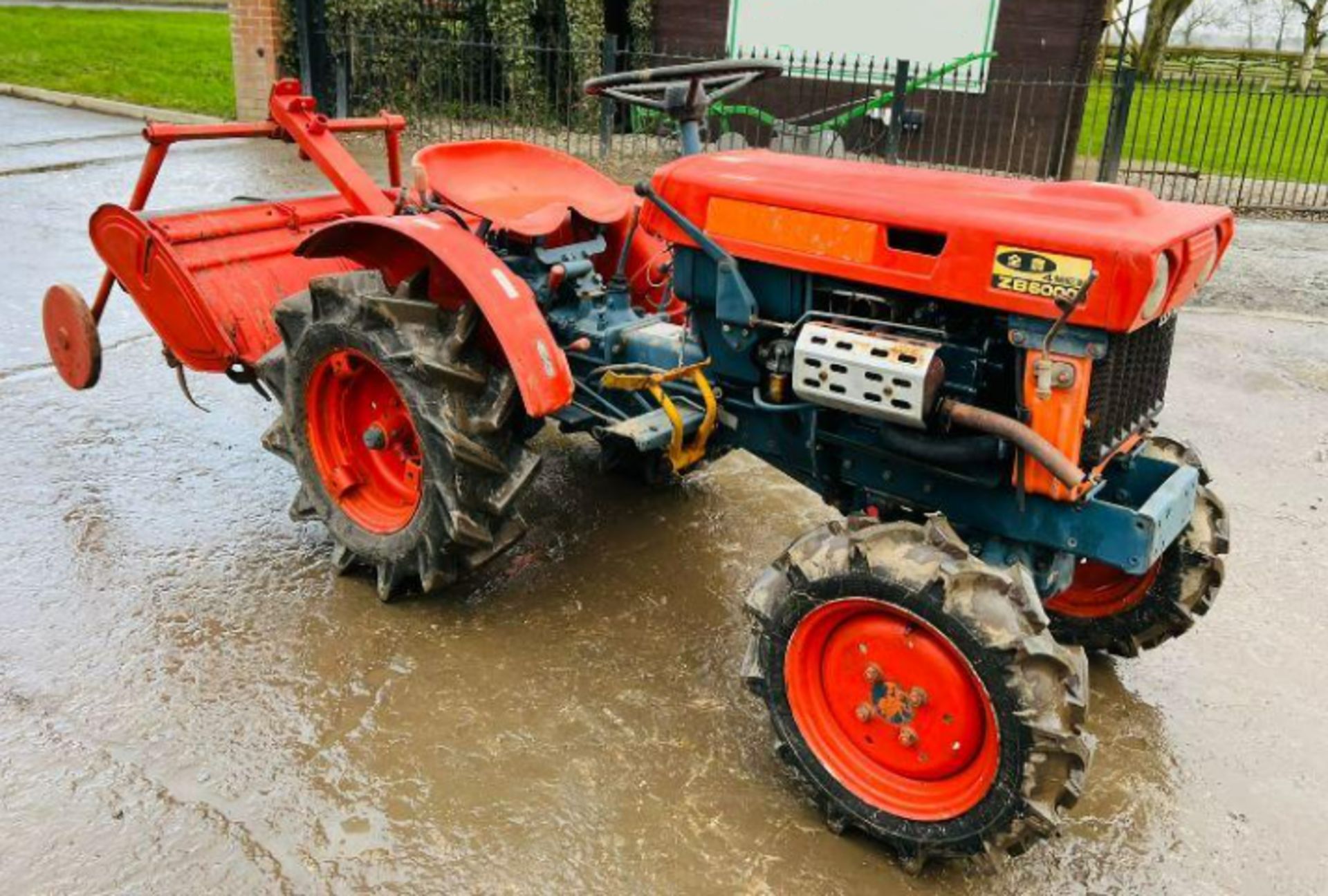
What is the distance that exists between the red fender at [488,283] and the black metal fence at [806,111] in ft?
25.8

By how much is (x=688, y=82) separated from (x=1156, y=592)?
1.93 meters

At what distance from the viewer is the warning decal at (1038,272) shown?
90.4 inches

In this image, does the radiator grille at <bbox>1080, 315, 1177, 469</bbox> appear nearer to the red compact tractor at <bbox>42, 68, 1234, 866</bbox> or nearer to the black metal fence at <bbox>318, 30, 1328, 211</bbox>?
the red compact tractor at <bbox>42, 68, 1234, 866</bbox>

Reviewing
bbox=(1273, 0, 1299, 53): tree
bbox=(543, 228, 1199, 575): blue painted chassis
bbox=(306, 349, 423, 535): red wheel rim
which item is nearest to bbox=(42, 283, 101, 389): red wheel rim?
bbox=(306, 349, 423, 535): red wheel rim

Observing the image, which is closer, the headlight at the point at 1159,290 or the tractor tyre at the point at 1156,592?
the headlight at the point at 1159,290

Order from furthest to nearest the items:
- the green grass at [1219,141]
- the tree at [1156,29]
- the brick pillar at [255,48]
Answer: the tree at [1156,29] → the green grass at [1219,141] → the brick pillar at [255,48]

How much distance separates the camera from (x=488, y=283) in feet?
9.80

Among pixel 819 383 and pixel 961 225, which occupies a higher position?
pixel 961 225

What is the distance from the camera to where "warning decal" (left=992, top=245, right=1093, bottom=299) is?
229 centimetres

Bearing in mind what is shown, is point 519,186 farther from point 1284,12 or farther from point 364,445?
point 1284,12

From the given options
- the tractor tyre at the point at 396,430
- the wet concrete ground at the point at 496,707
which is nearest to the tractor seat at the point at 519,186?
the tractor tyre at the point at 396,430

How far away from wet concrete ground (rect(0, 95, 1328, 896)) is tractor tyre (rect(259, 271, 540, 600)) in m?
0.22

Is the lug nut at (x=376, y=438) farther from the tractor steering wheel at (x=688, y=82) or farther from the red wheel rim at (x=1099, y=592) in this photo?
the red wheel rim at (x=1099, y=592)

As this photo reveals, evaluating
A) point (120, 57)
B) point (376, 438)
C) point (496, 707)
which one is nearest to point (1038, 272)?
point (496, 707)
